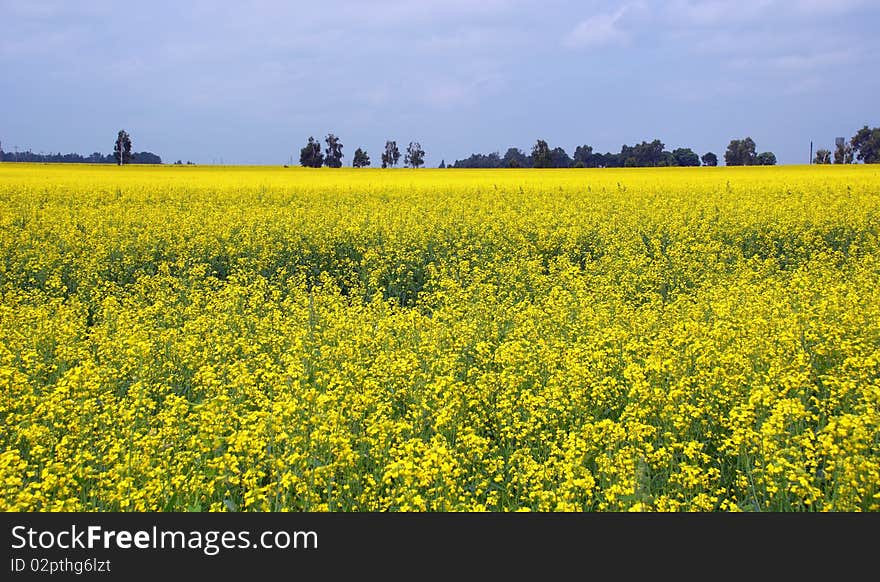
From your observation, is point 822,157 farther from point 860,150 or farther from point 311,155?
point 311,155

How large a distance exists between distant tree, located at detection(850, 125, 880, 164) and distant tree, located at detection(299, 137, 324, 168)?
65011 millimetres

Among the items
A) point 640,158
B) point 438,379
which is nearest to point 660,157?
point 640,158

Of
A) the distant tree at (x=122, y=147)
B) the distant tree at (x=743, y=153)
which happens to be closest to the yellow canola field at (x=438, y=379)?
the distant tree at (x=122, y=147)

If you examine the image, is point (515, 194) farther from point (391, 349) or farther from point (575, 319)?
point (391, 349)

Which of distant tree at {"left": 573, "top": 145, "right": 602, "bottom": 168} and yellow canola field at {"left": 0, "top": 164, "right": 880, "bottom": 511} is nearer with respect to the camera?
yellow canola field at {"left": 0, "top": 164, "right": 880, "bottom": 511}

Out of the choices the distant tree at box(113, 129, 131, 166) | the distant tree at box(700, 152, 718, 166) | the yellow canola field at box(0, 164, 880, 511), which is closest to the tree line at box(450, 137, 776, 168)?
the distant tree at box(700, 152, 718, 166)

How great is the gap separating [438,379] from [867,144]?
98.4 metres

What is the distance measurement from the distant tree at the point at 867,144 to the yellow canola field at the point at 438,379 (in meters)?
84.8

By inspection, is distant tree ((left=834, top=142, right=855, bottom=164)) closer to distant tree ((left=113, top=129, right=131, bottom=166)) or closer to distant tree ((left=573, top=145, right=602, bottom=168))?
distant tree ((left=573, top=145, right=602, bottom=168))

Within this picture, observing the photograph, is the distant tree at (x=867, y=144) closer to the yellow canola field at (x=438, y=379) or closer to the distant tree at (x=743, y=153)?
the distant tree at (x=743, y=153)

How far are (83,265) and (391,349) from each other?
7760 millimetres

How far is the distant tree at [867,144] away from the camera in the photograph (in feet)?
277

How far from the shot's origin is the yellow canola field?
421 cm

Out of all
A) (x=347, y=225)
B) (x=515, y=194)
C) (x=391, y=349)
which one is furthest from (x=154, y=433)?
(x=515, y=194)
